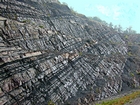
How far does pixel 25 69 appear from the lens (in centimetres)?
2959

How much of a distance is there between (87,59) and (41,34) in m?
11.1

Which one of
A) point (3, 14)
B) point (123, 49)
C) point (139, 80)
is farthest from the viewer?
point (123, 49)

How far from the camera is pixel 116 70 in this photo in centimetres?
4903

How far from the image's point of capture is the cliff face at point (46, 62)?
90.6 feet

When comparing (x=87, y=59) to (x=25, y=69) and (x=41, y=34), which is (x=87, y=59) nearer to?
(x=41, y=34)

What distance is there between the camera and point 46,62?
34.4 metres

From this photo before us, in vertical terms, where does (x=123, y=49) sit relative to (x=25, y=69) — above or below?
below

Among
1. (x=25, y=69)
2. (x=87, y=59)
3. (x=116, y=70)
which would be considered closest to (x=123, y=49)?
(x=116, y=70)

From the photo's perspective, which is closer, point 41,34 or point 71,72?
point 71,72

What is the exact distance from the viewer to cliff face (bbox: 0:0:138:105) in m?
27.6

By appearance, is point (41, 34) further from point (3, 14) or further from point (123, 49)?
point (123, 49)

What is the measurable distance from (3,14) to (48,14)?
18.2 meters

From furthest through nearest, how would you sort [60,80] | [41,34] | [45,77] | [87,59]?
[87,59]
[41,34]
[60,80]
[45,77]

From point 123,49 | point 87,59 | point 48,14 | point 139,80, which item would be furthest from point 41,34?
point 123,49
